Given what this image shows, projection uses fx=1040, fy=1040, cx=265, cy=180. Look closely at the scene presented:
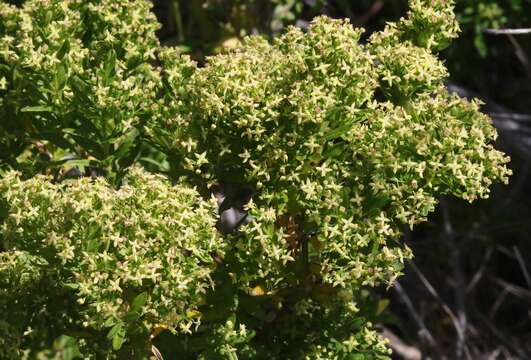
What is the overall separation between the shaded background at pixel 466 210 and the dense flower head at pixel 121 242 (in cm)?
187

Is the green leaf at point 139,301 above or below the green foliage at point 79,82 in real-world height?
below

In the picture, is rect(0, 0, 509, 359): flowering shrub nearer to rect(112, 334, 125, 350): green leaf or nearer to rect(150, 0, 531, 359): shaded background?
rect(112, 334, 125, 350): green leaf

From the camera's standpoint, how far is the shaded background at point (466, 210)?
4.84 m

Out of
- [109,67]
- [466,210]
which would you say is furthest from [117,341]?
[466,210]

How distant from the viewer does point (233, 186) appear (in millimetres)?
3371

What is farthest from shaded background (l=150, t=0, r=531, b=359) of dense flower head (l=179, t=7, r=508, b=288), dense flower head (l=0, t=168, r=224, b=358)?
dense flower head (l=0, t=168, r=224, b=358)

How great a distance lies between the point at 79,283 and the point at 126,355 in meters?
0.38

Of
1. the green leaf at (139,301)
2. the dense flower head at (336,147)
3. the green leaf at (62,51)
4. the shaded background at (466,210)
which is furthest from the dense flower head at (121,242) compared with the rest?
the shaded background at (466,210)

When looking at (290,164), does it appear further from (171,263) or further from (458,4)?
(458,4)

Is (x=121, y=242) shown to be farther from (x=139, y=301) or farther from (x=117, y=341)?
(x=117, y=341)

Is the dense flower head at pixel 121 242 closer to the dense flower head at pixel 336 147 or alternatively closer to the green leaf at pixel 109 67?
the dense flower head at pixel 336 147

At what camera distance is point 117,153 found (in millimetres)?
3293

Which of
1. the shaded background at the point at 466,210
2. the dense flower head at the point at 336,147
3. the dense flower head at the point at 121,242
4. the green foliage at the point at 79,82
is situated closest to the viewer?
the dense flower head at the point at 121,242

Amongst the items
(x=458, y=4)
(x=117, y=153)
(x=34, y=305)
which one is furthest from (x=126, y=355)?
(x=458, y=4)
